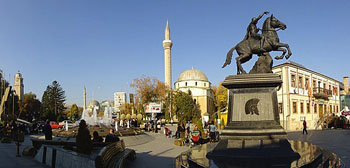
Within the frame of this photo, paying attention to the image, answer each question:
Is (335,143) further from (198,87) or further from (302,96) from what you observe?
(198,87)

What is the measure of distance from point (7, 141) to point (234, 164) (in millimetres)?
18780

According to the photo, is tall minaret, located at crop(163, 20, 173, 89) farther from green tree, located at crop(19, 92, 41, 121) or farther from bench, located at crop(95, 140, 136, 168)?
bench, located at crop(95, 140, 136, 168)

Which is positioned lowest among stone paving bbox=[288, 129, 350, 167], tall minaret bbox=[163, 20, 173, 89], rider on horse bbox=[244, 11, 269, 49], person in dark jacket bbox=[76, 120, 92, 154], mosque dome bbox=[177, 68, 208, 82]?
stone paving bbox=[288, 129, 350, 167]

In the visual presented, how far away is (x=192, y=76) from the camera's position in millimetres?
77062

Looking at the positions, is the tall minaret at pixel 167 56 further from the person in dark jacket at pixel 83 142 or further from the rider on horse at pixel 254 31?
the person in dark jacket at pixel 83 142

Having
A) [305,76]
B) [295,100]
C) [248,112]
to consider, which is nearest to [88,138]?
[248,112]

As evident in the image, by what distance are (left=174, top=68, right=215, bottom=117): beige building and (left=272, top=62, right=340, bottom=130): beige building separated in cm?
3365

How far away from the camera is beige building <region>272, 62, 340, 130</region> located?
35.0 meters

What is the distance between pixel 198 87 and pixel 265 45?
6639cm

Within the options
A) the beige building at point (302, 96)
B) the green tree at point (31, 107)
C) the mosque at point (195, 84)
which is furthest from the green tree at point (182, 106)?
the green tree at point (31, 107)

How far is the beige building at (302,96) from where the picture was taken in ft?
115

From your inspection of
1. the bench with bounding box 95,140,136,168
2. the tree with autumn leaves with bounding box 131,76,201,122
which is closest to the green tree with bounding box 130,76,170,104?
the tree with autumn leaves with bounding box 131,76,201,122

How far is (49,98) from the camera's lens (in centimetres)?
7225

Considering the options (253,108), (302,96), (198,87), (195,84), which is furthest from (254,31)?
(195,84)
